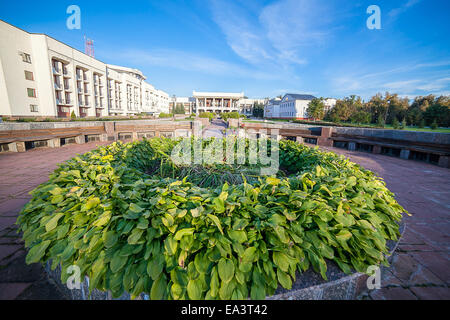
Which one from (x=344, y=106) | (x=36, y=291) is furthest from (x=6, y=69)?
(x=344, y=106)

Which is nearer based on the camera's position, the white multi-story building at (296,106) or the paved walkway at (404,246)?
the paved walkway at (404,246)

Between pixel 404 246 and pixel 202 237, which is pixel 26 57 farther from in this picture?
pixel 404 246

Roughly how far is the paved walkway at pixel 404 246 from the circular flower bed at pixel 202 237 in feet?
1.15

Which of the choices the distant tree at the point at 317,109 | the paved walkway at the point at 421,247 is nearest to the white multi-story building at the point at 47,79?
the paved walkway at the point at 421,247

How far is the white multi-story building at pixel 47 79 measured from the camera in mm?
18828

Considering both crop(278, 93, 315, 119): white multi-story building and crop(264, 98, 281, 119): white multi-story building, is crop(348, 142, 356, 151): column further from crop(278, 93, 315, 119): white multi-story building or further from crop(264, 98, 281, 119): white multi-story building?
crop(264, 98, 281, 119): white multi-story building

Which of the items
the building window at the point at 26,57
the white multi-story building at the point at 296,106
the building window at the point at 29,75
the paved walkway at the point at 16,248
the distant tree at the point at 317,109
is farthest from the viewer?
the white multi-story building at the point at 296,106

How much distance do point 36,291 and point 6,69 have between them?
28034 mm

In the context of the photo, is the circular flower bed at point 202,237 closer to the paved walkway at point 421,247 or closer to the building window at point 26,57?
the paved walkway at point 421,247

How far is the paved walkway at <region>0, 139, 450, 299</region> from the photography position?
141cm

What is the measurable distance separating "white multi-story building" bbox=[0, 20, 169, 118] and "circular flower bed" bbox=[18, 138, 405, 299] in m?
26.9

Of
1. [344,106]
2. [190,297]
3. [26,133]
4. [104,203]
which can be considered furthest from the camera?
[344,106]
